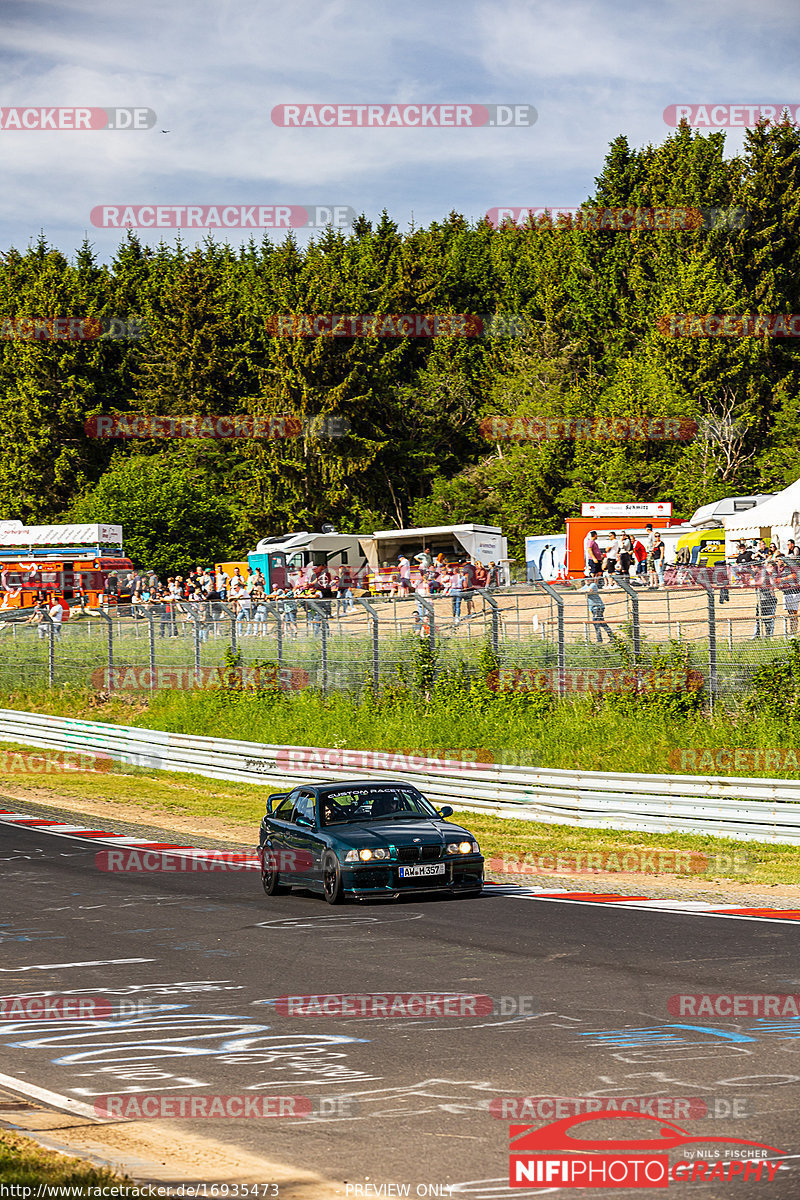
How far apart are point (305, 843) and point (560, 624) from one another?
9214 mm

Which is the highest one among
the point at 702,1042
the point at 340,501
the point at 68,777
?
the point at 340,501

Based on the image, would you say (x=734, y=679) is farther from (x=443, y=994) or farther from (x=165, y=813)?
(x=443, y=994)

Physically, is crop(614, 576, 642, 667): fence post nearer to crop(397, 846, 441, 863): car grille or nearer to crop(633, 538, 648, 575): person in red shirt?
crop(397, 846, 441, 863): car grille

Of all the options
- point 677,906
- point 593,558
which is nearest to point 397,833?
point 677,906

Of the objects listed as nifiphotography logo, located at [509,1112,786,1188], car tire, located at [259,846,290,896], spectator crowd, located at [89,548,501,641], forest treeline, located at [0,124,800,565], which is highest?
forest treeline, located at [0,124,800,565]

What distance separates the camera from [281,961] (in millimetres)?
11297

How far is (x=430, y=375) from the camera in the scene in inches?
2778

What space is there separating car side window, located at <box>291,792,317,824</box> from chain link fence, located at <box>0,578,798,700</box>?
7.63 metres

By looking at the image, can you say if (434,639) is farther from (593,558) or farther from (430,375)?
(430,375)

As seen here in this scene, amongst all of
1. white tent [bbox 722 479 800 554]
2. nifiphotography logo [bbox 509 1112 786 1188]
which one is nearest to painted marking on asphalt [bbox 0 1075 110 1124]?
nifiphotography logo [bbox 509 1112 786 1188]

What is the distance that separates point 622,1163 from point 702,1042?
2250mm

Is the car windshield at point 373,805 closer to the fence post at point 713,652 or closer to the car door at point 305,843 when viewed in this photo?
the car door at point 305,843

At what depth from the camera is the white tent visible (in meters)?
30.5

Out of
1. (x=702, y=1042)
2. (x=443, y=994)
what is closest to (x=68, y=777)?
(x=443, y=994)
